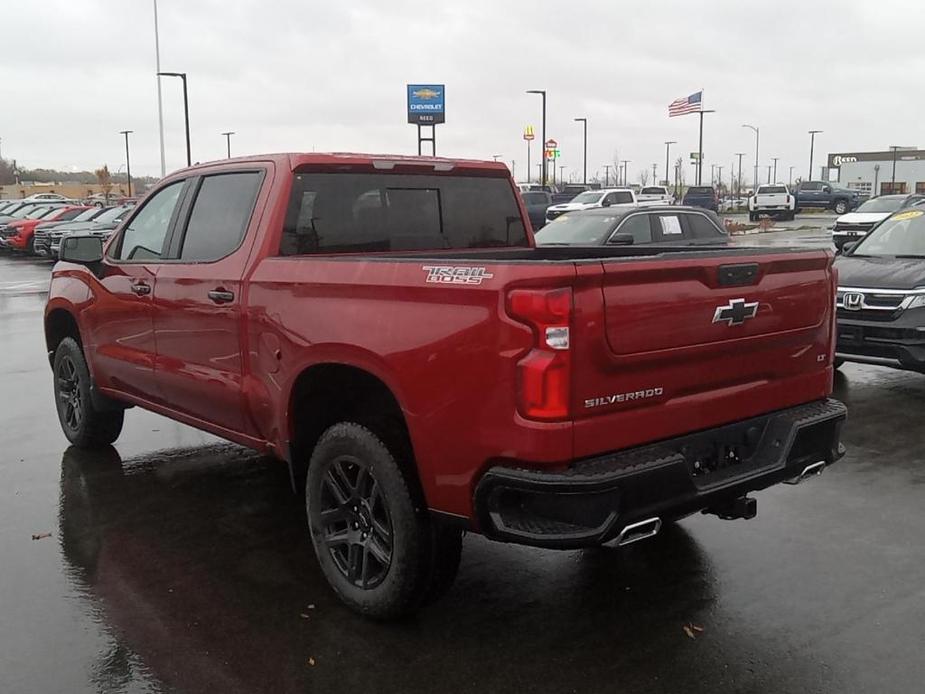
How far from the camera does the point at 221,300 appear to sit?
4383mm

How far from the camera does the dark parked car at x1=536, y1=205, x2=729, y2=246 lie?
1287 cm

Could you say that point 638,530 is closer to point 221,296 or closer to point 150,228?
point 221,296

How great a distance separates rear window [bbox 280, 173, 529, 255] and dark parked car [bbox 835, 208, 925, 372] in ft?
12.7

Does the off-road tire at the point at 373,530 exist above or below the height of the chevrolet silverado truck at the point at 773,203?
below

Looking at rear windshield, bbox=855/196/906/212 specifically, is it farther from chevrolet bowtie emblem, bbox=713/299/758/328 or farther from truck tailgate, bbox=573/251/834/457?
chevrolet bowtie emblem, bbox=713/299/758/328

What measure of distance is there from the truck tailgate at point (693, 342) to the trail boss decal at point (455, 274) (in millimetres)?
350

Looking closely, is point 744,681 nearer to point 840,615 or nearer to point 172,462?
point 840,615

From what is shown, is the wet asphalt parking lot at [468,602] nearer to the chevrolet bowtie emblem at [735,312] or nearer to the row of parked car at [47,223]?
the chevrolet bowtie emblem at [735,312]

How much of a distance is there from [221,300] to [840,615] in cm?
324

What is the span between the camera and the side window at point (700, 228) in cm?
1348

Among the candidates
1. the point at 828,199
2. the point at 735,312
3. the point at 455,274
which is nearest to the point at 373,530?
the point at 455,274

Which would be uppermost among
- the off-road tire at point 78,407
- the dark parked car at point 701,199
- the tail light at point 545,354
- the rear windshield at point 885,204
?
the dark parked car at point 701,199

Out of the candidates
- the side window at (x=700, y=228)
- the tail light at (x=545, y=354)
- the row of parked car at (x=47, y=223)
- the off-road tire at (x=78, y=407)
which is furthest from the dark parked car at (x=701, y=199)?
the tail light at (x=545, y=354)

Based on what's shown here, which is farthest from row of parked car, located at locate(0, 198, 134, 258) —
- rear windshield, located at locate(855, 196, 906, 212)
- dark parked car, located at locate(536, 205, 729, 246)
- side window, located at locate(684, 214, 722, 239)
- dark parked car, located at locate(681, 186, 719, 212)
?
dark parked car, located at locate(681, 186, 719, 212)
